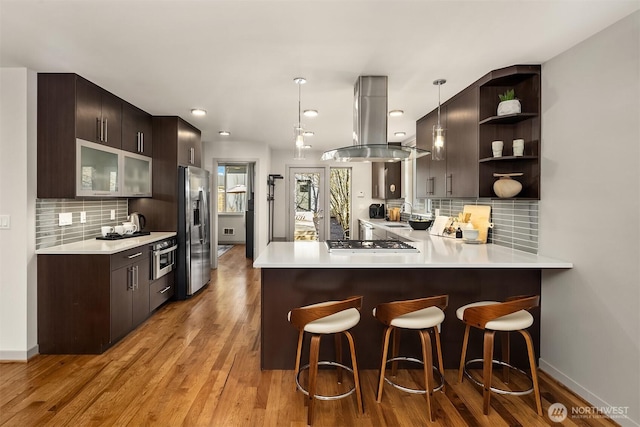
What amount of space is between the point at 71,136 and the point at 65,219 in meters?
0.82

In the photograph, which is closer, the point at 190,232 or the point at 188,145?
the point at 190,232

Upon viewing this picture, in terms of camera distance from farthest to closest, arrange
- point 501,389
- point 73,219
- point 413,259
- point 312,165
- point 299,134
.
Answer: point 312,165 < point 73,219 < point 299,134 < point 413,259 < point 501,389

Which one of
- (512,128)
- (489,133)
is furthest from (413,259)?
(512,128)

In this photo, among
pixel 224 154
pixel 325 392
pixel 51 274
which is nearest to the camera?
pixel 325 392

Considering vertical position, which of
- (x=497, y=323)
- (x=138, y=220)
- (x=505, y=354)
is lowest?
(x=505, y=354)

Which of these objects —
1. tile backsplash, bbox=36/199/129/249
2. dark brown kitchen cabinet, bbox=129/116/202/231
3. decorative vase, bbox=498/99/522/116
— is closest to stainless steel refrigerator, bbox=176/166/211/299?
dark brown kitchen cabinet, bbox=129/116/202/231

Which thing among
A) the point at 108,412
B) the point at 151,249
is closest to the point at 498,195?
the point at 108,412

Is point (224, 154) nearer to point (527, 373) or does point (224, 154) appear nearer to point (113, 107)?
point (113, 107)

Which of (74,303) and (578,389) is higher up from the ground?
(74,303)

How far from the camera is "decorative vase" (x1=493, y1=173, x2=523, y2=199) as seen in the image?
2891mm

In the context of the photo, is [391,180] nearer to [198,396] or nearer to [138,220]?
[138,220]

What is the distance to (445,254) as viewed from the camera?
9.23 ft

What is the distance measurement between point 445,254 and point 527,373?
1045 mm

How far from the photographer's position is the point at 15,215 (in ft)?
9.48
